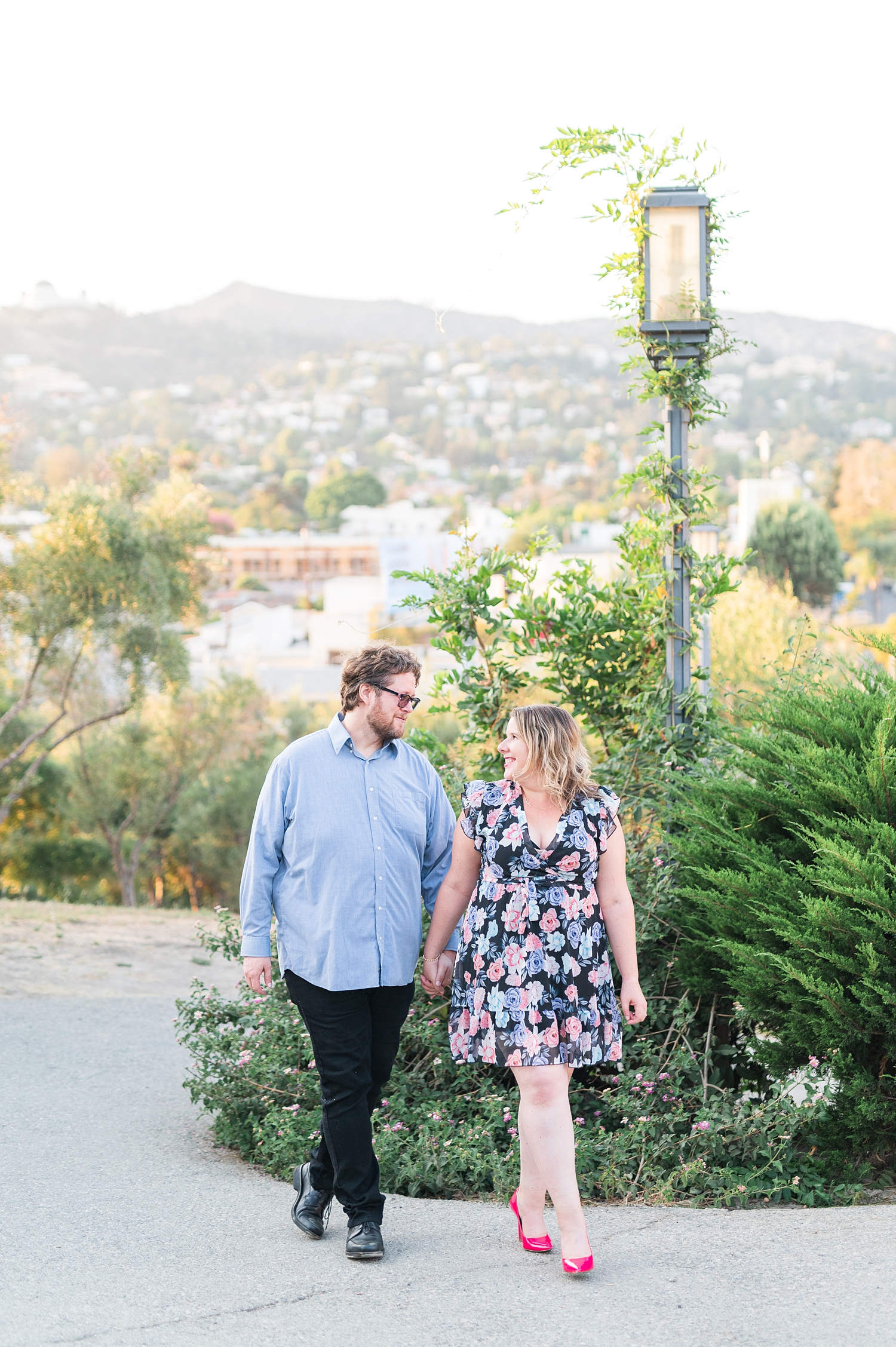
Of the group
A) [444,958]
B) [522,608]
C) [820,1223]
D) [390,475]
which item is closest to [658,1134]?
[820,1223]

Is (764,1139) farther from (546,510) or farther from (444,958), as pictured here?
(546,510)

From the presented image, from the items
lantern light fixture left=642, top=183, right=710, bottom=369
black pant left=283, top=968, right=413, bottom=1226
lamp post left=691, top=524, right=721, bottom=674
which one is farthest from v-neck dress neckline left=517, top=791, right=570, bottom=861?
lantern light fixture left=642, top=183, right=710, bottom=369

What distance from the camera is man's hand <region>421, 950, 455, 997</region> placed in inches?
133

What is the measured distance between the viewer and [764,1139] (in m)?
3.88

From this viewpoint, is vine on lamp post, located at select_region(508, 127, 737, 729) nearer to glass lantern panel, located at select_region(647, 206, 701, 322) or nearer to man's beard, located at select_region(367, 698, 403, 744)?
glass lantern panel, located at select_region(647, 206, 701, 322)

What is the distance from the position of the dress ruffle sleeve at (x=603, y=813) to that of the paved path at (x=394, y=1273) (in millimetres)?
1090

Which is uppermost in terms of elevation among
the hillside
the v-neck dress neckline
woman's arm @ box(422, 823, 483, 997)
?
the hillside

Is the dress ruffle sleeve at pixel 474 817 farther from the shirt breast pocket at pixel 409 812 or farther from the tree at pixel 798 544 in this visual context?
the tree at pixel 798 544

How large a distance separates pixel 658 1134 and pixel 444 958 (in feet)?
3.72

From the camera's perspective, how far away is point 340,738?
335 cm

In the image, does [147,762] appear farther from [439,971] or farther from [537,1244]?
[537,1244]

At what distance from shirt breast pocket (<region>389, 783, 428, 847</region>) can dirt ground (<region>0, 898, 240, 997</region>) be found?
412 centimetres

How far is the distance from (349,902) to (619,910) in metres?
0.71

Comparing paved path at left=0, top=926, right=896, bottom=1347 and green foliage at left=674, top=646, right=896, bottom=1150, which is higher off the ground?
green foliage at left=674, top=646, right=896, bottom=1150
